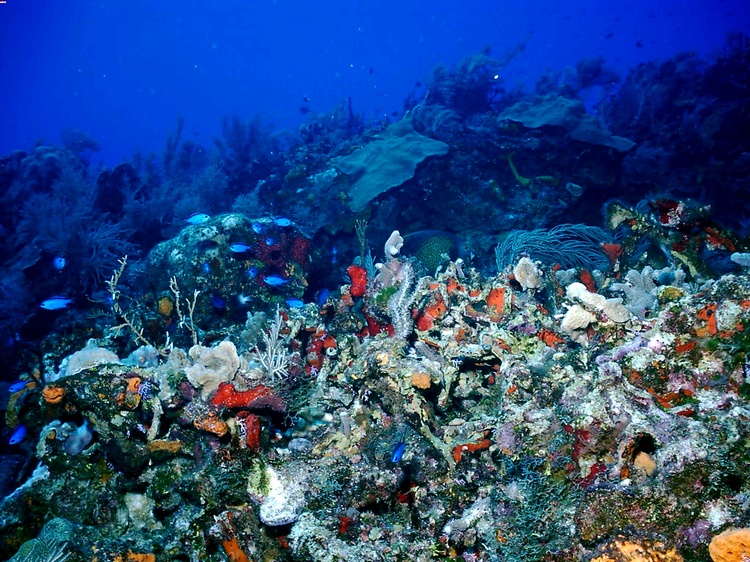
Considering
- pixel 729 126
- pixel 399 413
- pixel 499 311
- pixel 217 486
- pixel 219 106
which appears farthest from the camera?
pixel 219 106

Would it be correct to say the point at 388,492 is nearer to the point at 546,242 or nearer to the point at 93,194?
the point at 546,242

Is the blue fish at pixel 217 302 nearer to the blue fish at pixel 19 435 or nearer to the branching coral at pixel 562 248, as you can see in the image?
the blue fish at pixel 19 435

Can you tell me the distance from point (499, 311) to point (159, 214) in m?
9.45

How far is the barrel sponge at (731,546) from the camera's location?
4.90 feet

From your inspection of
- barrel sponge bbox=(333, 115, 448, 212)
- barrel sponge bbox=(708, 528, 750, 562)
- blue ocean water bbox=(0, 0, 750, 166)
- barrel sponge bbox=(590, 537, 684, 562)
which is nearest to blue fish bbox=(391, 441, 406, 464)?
barrel sponge bbox=(590, 537, 684, 562)

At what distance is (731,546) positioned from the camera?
4.99 ft

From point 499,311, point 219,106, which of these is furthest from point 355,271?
point 219,106

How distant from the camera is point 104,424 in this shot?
3242mm

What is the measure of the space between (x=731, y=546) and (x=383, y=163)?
927 centimetres

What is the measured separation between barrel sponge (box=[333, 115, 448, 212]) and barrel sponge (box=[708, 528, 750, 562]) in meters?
8.27

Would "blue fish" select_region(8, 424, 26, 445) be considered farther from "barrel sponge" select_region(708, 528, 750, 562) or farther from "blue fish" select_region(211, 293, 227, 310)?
"barrel sponge" select_region(708, 528, 750, 562)

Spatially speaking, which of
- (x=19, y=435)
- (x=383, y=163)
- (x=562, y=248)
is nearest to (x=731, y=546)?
(x=19, y=435)

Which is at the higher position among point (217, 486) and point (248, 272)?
point (217, 486)

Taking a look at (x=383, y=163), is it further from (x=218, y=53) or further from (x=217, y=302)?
(x=218, y=53)
